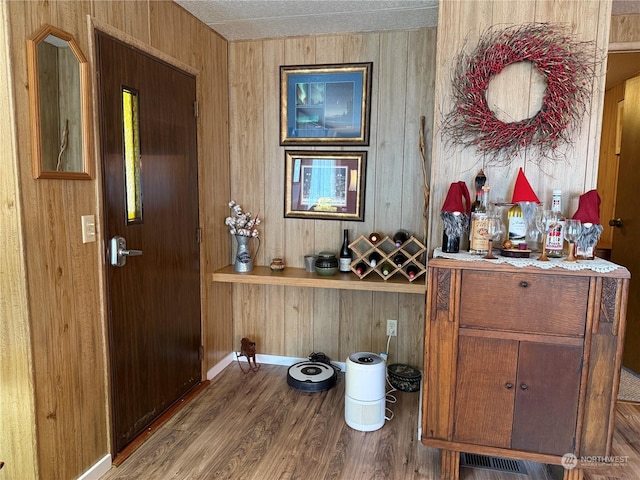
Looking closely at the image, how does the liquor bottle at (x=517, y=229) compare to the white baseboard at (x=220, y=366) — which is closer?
the liquor bottle at (x=517, y=229)

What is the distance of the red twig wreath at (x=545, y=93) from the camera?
1985 millimetres

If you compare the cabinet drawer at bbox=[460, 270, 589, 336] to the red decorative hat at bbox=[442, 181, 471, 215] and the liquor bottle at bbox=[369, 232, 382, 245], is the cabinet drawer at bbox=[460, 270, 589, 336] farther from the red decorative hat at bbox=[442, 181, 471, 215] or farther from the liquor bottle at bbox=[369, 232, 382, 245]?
the liquor bottle at bbox=[369, 232, 382, 245]

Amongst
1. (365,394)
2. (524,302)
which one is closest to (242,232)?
(365,394)

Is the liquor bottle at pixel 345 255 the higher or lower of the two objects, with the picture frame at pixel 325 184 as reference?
lower

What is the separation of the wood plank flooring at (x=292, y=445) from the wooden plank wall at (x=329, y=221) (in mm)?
452

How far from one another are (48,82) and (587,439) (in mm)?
2541

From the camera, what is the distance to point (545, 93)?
2020 mm

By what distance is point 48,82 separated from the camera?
165cm

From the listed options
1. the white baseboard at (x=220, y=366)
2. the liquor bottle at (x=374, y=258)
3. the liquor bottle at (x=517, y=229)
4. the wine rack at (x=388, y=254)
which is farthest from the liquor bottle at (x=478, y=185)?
Answer: the white baseboard at (x=220, y=366)

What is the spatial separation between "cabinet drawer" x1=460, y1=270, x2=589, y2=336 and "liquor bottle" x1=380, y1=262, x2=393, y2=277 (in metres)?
0.90

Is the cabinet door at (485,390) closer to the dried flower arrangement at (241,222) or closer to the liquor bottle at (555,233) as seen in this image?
the liquor bottle at (555,233)

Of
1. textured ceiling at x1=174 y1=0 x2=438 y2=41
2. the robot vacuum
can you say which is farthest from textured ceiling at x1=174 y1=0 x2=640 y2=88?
the robot vacuum

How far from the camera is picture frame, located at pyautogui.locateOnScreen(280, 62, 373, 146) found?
286cm

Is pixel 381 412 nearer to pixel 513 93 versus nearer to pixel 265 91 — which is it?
pixel 513 93
